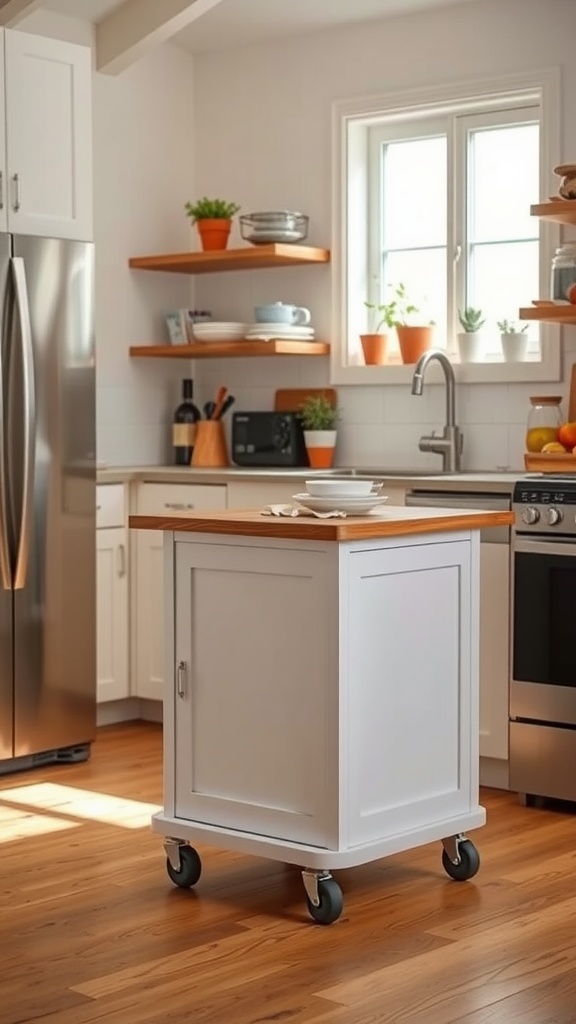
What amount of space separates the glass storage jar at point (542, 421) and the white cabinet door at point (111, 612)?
1.50 m

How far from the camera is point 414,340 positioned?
5660 mm

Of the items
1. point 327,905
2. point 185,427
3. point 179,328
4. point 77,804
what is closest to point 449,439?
point 185,427

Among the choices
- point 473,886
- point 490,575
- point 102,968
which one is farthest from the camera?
point 490,575

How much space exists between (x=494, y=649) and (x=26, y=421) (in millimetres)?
1581

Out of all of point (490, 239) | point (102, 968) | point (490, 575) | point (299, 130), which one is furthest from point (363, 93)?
point (102, 968)

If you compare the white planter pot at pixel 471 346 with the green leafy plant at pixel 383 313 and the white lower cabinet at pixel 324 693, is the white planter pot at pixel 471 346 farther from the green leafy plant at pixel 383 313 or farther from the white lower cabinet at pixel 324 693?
the white lower cabinet at pixel 324 693

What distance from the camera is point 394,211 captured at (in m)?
5.88

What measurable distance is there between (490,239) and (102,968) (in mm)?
3292

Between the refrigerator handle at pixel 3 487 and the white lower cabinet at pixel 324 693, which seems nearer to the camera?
the white lower cabinet at pixel 324 693

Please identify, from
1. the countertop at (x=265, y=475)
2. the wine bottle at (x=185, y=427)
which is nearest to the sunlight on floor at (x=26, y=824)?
the countertop at (x=265, y=475)

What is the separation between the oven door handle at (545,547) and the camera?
4379 mm

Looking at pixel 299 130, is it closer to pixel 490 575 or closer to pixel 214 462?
pixel 214 462

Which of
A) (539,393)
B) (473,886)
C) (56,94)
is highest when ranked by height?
(56,94)

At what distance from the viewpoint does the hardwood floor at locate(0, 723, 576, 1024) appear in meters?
2.88
